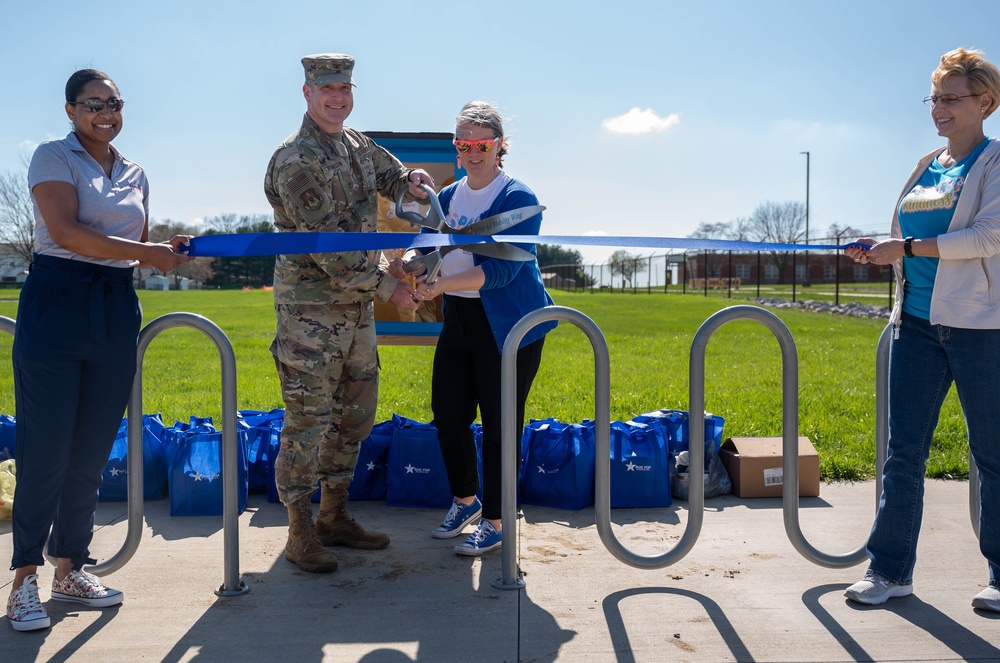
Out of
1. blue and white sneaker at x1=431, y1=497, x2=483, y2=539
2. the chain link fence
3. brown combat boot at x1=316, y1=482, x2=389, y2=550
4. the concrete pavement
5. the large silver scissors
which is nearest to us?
the concrete pavement

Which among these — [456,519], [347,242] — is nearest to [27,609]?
[347,242]

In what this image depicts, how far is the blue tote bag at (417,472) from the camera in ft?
16.1

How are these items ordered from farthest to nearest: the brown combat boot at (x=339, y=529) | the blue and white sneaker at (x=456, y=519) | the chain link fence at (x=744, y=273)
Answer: the chain link fence at (x=744, y=273) → the blue and white sneaker at (x=456, y=519) → the brown combat boot at (x=339, y=529)

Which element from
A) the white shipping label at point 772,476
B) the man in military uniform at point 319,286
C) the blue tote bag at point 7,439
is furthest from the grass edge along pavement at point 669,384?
the man in military uniform at point 319,286

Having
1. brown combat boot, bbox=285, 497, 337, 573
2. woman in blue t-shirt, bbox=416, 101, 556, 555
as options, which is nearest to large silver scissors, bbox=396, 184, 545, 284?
woman in blue t-shirt, bbox=416, 101, 556, 555

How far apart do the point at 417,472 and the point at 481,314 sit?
1.31m

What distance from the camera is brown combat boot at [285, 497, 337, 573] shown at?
12.5 ft

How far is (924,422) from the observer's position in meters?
3.38

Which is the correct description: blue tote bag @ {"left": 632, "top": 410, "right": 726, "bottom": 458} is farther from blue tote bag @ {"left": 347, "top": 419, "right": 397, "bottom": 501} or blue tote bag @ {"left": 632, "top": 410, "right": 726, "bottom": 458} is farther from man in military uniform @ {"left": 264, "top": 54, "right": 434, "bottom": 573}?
man in military uniform @ {"left": 264, "top": 54, "right": 434, "bottom": 573}

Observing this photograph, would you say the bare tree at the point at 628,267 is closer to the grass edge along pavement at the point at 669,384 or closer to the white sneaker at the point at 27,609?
the grass edge along pavement at the point at 669,384

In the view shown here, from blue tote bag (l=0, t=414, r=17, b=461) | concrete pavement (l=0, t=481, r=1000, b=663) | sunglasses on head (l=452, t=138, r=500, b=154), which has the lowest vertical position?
concrete pavement (l=0, t=481, r=1000, b=663)

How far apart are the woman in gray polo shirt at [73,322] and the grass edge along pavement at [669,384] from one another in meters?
4.18

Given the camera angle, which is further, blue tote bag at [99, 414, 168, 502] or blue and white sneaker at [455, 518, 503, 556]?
blue tote bag at [99, 414, 168, 502]

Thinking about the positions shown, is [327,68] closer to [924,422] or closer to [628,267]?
[924,422]
